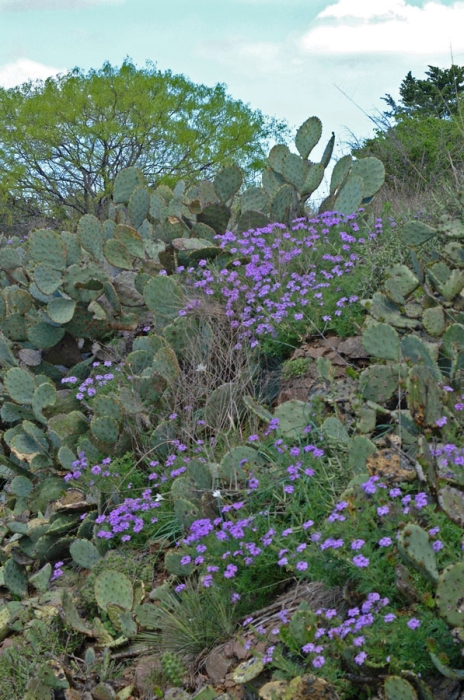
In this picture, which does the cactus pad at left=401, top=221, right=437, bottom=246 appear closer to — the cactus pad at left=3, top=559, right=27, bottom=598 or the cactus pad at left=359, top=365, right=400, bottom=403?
the cactus pad at left=359, top=365, right=400, bottom=403

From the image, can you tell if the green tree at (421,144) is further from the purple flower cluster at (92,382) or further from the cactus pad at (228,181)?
the purple flower cluster at (92,382)

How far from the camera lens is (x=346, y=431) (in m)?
3.73

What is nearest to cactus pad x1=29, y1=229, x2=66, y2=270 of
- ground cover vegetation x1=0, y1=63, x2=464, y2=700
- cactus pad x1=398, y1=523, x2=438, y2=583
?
ground cover vegetation x1=0, y1=63, x2=464, y2=700

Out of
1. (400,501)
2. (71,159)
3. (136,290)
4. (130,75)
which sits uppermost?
(130,75)

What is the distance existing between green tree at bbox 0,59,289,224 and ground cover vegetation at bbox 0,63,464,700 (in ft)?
42.4

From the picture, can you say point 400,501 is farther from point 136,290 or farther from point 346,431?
point 136,290

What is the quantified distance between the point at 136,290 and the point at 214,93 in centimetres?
1572

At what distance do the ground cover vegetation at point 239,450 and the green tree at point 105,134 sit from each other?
12.9 meters

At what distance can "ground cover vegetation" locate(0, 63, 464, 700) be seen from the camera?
278 centimetres

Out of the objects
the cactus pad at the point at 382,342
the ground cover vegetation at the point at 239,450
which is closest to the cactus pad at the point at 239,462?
the ground cover vegetation at the point at 239,450

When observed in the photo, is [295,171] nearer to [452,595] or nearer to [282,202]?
[282,202]

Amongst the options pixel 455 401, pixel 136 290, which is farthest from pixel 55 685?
pixel 136 290

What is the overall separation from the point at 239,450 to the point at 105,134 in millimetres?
16394

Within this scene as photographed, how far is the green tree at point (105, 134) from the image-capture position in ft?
62.5
